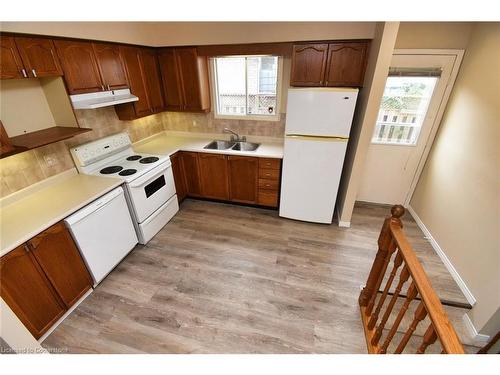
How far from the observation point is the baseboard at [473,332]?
168 centimetres

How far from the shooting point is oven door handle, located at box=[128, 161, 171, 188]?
2.32 metres

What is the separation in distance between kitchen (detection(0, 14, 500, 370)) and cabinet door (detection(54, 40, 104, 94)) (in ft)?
0.04

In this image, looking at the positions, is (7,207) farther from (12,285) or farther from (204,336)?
(204,336)

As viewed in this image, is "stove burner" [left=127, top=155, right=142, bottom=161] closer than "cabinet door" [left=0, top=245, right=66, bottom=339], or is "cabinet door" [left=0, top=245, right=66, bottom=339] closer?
"cabinet door" [left=0, top=245, right=66, bottom=339]

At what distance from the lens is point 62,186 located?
2123 millimetres

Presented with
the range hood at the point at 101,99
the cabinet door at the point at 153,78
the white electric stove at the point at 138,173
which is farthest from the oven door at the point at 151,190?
the cabinet door at the point at 153,78

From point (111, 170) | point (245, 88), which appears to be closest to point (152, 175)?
point (111, 170)

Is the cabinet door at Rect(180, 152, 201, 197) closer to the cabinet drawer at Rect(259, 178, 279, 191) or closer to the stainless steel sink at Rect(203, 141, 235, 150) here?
the stainless steel sink at Rect(203, 141, 235, 150)

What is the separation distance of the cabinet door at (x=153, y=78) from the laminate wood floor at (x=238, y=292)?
170 centimetres

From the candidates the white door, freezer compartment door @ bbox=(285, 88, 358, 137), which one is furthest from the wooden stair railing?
the white door

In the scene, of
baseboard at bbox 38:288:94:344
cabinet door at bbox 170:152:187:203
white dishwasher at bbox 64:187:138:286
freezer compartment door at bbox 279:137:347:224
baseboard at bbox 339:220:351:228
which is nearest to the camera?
baseboard at bbox 38:288:94:344

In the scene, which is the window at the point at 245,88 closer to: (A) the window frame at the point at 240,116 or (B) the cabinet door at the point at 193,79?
(A) the window frame at the point at 240,116

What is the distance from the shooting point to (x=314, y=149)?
2535 mm

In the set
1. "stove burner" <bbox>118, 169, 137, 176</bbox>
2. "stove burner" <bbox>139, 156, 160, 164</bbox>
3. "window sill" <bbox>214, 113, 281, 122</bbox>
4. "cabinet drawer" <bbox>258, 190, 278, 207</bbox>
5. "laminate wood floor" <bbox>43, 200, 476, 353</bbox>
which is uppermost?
"window sill" <bbox>214, 113, 281, 122</bbox>
